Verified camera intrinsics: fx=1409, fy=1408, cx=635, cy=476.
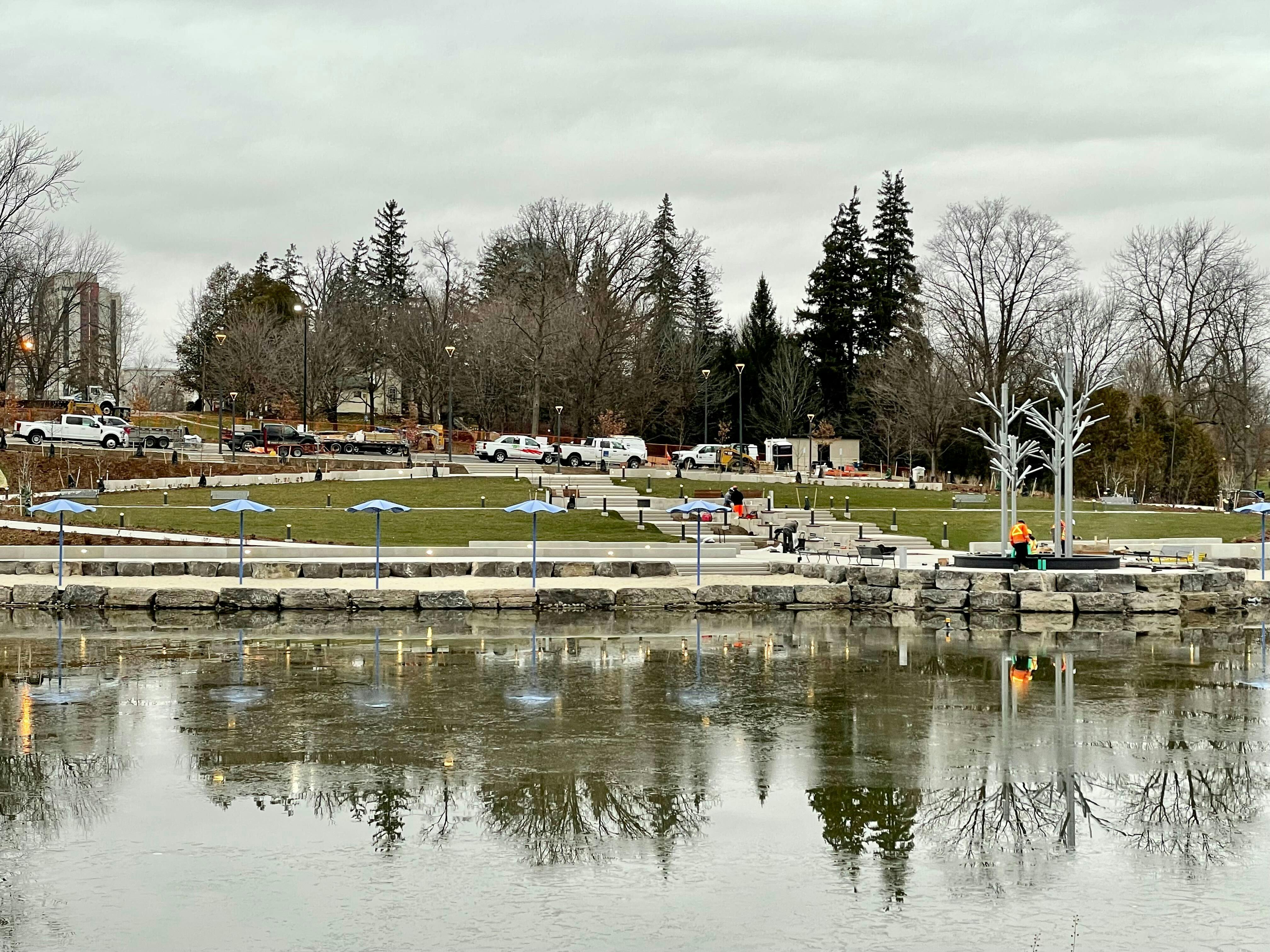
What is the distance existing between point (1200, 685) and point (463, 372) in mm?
73776

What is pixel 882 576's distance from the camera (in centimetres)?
3147

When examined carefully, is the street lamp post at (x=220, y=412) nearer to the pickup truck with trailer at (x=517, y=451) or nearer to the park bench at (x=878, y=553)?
the pickup truck with trailer at (x=517, y=451)

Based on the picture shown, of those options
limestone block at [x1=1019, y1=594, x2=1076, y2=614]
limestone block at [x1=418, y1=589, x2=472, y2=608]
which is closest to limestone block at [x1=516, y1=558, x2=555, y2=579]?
limestone block at [x1=418, y1=589, x2=472, y2=608]

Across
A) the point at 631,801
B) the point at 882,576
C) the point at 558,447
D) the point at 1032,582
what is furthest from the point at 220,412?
the point at 631,801

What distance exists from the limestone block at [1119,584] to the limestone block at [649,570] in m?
9.56

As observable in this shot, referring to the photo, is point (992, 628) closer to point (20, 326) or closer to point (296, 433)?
point (296, 433)

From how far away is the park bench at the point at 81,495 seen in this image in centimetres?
4612

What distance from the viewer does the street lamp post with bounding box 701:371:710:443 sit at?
82.1 metres

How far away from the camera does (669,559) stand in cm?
3550

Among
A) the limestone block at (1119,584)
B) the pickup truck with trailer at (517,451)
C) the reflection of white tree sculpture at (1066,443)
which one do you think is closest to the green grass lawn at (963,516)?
the pickup truck with trailer at (517,451)

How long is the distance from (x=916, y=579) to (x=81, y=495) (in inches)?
1156

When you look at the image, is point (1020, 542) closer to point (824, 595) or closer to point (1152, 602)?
point (1152, 602)

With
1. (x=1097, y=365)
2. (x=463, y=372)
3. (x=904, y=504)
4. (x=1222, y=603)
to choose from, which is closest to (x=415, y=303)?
(x=463, y=372)

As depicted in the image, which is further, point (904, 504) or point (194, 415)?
point (194, 415)
